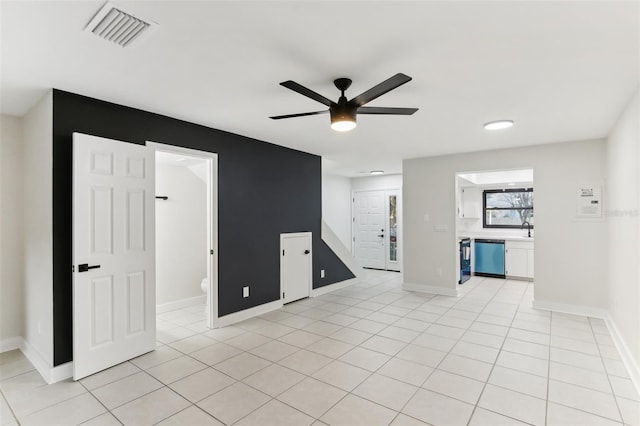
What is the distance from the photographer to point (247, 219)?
4.48 meters

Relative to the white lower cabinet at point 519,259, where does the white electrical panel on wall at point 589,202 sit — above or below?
above

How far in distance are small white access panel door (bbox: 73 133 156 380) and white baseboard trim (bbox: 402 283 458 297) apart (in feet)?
14.1

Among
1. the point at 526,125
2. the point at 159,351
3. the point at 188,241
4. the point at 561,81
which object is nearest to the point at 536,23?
the point at 561,81

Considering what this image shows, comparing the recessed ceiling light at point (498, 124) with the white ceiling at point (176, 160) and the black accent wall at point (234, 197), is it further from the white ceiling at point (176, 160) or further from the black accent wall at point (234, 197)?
the white ceiling at point (176, 160)

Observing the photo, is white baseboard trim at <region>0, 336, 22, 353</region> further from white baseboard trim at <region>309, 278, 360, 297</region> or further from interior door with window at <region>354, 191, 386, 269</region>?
interior door with window at <region>354, 191, 386, 269</region>

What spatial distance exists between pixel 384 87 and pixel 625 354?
3340mm

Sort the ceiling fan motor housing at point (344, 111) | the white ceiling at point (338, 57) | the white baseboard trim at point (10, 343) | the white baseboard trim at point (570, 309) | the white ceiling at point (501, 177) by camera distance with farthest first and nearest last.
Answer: the white ceiling at point (501, 177) → the white baseboard trim at point (570, 309) → the white baseboard trim at point (10, 343) → the ceiling fan motor housing at point (344, 111) → the white ceiling at point (338, 57)

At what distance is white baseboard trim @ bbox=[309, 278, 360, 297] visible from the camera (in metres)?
5.67

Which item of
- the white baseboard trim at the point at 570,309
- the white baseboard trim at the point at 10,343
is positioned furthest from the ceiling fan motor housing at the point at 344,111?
the white baseboard trim at the point at 570,309

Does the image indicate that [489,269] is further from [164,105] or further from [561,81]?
[164,105]

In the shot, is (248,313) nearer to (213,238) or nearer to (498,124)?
(213,238)

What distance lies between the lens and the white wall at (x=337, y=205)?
808cm

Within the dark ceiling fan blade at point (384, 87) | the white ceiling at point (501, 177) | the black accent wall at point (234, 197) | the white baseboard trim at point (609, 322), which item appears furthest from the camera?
the white ceiling at point (501, 177)

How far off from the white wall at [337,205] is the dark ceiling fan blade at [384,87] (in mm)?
5587
